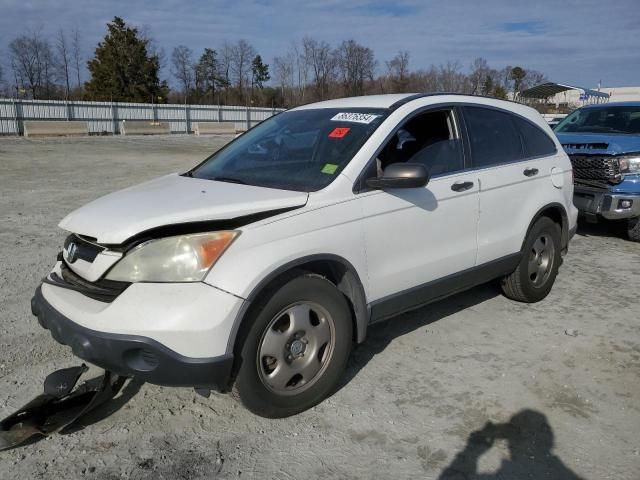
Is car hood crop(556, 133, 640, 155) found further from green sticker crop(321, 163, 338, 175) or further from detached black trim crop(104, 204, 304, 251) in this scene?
detached black trim crop(104, 204, 304, 251)

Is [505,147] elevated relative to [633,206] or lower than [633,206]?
elevated

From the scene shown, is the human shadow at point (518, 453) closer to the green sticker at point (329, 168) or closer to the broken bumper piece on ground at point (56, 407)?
the green sticker at point (329, 168)

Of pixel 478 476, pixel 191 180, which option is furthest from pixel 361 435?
pixel 191 180

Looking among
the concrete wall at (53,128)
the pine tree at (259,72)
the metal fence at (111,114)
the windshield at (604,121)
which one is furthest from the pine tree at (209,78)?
the windshield at (604,121)

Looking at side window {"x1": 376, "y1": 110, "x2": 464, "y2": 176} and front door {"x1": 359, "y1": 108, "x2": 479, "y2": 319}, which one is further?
side window {"x1": 376, "y1": 110, "x2": 464, "y2": 176}

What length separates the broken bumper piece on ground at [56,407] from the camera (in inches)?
114

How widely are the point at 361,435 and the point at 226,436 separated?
746 mm

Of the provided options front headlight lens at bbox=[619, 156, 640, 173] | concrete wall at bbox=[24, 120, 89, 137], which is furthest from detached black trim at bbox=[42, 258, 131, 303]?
concrete wall at bbox=[24, 120, 89, 137]

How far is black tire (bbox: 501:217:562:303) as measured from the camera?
481cm

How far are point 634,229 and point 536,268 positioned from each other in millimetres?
3453

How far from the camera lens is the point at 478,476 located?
274 cm

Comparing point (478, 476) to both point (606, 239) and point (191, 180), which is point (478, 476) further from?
point (606, 239)

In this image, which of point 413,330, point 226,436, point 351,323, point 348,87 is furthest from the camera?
point 348,87

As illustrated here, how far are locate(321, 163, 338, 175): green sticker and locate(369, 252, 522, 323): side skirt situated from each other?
2.85 ft
